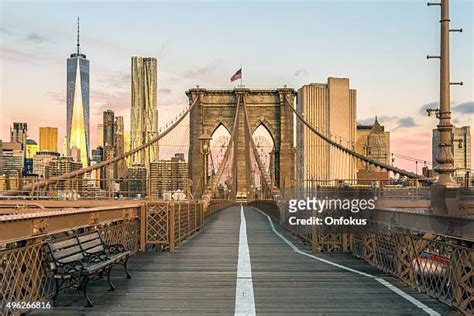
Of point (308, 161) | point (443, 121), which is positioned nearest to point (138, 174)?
point (308, 161)

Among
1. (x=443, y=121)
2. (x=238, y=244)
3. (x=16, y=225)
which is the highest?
(x=443, y=121)

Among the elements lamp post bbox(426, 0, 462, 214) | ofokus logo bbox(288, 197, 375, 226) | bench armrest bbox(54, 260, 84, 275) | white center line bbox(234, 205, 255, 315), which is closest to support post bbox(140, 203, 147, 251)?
white center line bbox(234, 205, 255, 315)

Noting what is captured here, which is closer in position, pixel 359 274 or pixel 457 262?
pixel 457 262

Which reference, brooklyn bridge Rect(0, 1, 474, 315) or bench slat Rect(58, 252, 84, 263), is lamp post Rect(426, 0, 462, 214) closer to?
brooklyn bridge Rect(0, 1, 474, 315)

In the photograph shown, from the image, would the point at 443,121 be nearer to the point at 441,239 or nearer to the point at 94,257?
the point at 441,239

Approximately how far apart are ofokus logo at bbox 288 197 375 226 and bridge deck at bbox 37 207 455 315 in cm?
94

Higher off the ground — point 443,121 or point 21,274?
point 443,121

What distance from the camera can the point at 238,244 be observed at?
18.2m

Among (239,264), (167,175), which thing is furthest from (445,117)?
(167,175)

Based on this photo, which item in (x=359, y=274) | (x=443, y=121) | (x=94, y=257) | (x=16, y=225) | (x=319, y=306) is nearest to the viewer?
(x=16, y=225)

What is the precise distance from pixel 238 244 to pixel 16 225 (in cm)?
1145

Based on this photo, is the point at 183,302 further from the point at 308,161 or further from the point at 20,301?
the point at 308,161

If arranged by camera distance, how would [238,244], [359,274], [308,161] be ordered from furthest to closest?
[308,161] < [238,244] < [359,274]

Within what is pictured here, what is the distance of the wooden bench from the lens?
26.1ft
